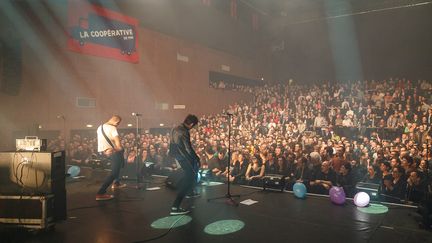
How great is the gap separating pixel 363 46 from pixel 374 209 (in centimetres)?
1422

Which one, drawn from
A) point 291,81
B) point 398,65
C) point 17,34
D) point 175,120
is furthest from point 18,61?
point 398,65

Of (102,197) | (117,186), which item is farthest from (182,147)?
(117,186)

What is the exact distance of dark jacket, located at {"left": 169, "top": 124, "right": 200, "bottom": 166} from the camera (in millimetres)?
4043

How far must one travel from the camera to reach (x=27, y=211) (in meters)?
3.28

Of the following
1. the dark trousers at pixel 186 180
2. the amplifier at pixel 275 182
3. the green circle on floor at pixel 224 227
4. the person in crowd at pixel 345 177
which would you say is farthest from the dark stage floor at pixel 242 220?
the person in crowd at pixel 345 177

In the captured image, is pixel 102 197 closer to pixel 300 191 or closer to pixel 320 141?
pixel 300 191

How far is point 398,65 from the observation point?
1549 cm

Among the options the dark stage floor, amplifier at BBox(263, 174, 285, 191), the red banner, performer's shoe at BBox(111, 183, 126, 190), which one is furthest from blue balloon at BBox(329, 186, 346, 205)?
the red banner

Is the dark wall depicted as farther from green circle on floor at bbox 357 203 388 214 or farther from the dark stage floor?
the dark stage floor

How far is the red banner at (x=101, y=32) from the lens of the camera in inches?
397

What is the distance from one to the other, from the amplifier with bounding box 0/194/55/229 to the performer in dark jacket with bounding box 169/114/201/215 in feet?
5.01

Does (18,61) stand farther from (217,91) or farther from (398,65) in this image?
(398,65)

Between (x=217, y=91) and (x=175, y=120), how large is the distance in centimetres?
361

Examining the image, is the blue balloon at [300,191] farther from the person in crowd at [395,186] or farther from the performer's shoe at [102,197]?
the performer's shoe at [102,197]
